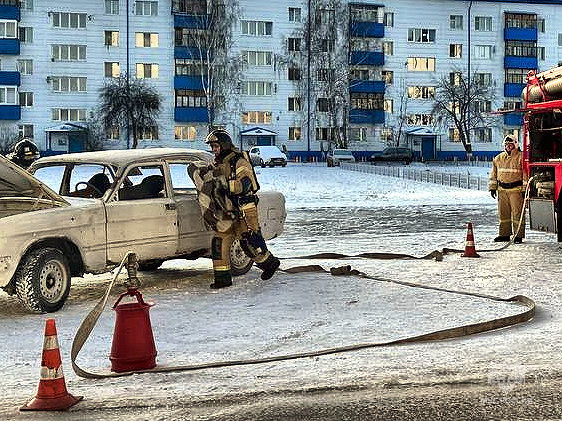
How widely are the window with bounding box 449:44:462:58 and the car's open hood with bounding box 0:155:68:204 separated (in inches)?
2760

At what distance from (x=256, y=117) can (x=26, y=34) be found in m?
20.0

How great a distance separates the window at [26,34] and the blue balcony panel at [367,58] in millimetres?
26853

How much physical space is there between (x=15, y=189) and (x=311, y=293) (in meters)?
3.48

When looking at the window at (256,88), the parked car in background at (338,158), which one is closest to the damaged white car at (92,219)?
the parked car in background at (338,158)

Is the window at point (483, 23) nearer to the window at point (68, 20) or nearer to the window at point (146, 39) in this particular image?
the window at point (146, 39)

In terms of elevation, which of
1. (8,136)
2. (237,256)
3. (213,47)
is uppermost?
(213,47)

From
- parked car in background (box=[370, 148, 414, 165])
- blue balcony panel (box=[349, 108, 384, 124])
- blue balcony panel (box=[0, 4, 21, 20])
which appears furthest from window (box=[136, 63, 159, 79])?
parked car in background (box=[370, 148, 414, 165])

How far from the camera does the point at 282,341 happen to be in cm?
720

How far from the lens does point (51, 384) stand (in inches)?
209

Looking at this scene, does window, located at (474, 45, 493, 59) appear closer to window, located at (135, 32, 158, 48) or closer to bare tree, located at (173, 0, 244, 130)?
bare tree, located at (173, 0, 244, 130)

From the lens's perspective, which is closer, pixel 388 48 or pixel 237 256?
pixel 237 256

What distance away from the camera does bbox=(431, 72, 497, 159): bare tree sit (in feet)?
233

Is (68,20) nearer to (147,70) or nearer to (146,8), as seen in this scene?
(146,8)

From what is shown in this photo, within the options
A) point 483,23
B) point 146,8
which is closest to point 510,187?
point 146,8
